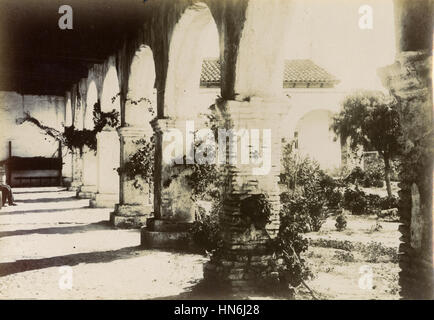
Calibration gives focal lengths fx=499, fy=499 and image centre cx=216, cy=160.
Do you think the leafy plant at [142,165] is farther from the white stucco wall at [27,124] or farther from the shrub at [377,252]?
the white stucco wall at [27,124]

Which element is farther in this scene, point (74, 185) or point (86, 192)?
point (74, 185)

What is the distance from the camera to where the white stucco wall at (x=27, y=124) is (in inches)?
946

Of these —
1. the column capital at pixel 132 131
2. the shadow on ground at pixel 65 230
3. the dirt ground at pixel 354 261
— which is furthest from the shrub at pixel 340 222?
the shadow on ground at pixel 65 230

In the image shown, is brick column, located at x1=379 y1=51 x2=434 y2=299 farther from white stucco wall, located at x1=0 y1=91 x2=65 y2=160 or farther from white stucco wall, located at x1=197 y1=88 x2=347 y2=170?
white stucco wall, located at x1=0 y1=91 x2=65 y2=160

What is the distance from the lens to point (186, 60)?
7703mm

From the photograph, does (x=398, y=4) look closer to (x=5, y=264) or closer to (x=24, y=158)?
(x=5, y=264)

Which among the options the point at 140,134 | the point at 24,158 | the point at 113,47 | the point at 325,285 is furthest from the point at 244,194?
the point at 24,158

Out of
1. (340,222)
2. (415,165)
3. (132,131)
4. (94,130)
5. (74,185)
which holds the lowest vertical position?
(340,222)

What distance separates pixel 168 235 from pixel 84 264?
1516 mm

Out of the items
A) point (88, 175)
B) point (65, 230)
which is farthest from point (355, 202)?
point (88, 175)

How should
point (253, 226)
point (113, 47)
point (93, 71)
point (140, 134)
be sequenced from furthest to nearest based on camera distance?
point (93, 71), point (113, 47), point (140, 134), point (253, 226)

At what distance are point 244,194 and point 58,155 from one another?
69.4 ft

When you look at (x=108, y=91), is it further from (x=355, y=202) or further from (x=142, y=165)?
(x=355, y=202)

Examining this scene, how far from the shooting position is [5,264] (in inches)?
274
